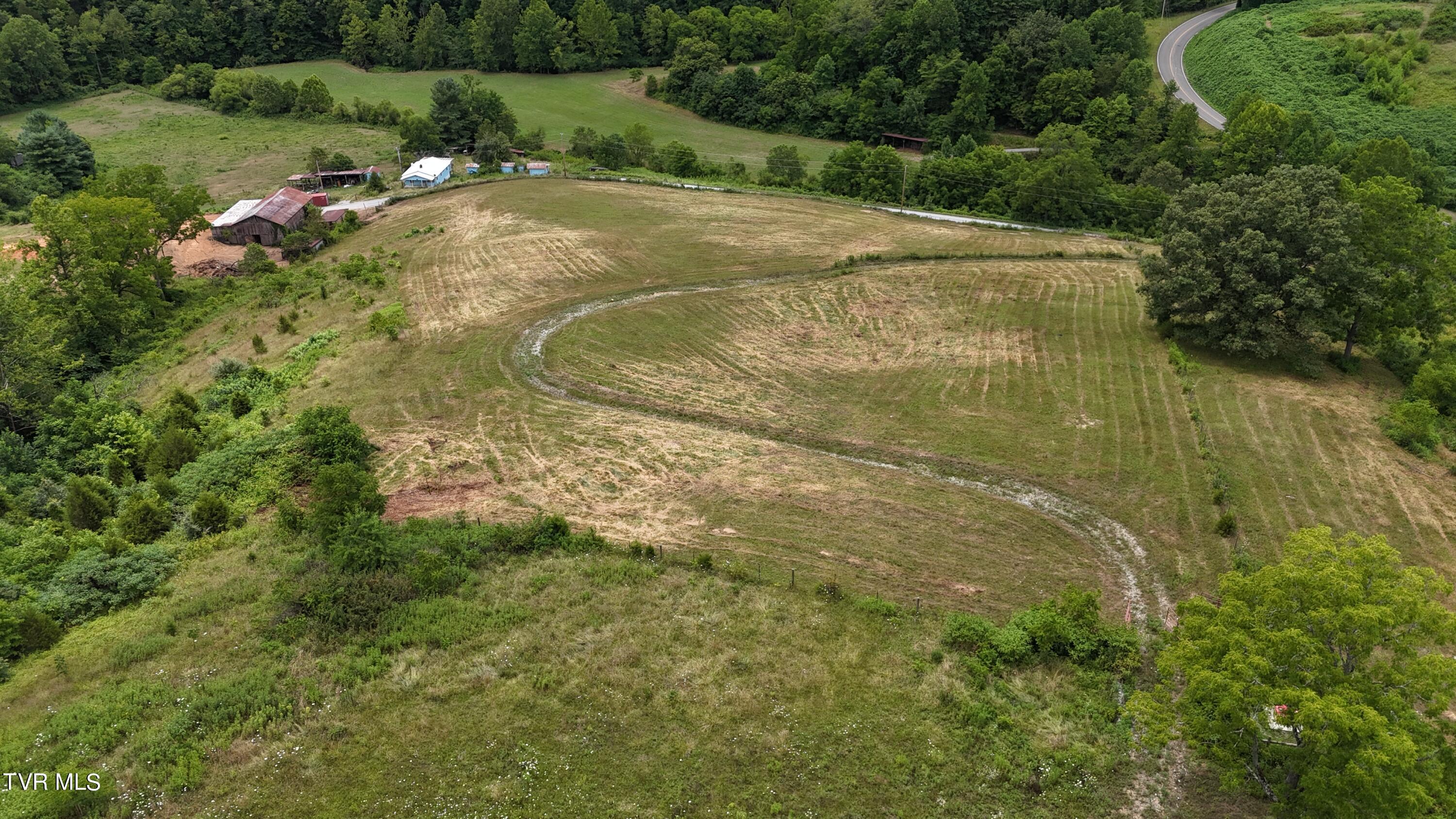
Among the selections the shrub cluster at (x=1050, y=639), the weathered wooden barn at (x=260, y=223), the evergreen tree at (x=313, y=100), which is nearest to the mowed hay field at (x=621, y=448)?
the shrub cluster at (x=1050, y=639)

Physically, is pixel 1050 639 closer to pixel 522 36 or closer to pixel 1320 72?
pixel 1320 72

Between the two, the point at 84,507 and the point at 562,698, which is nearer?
the point at 562,698

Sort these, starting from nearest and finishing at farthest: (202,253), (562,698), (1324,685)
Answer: (1324,685) → (562,698) → (202,253)

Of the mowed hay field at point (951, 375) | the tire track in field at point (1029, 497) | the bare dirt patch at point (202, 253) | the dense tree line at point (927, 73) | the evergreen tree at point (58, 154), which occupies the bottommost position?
the bare dirt patch at point (202, 253)

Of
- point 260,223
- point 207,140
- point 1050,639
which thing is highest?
point 207,140

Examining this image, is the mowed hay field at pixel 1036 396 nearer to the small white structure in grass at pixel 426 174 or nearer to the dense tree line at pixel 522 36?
the small white structure in grass at pixel 426 174

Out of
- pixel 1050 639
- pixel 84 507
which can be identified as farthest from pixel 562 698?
pixel 84 507
